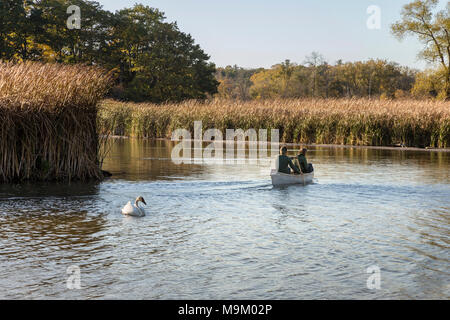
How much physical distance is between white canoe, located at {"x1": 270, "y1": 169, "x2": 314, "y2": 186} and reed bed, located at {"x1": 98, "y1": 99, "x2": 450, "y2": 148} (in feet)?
61.2

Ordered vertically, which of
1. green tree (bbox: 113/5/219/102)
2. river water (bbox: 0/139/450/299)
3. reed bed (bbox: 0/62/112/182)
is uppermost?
green tree (bbox: 113/5/219/102)

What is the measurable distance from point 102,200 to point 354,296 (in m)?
8.28

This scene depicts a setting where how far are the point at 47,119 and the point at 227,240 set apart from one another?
326 inches

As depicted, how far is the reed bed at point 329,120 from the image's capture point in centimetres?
3416

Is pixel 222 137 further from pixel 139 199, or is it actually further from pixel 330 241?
pixel 330 241

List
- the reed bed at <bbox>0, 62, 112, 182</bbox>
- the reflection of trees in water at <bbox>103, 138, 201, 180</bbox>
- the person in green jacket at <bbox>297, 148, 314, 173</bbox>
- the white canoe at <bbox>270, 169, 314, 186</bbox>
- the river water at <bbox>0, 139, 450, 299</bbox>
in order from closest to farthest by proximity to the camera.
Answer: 1. the river water at <bbox>0, 139, 450, 299</bbox>
2. the reed bed at <bbox>0, 62, 112, 182</bbox>
3. the white canoe at <bbox>270, 169, 314, 186</bbox>
4. the person in green jacket at <bbox>297, 148, 314, 173</bbox>
5. the reflection of trees in water at <bbox>103, 138, 201, 180</bbox>

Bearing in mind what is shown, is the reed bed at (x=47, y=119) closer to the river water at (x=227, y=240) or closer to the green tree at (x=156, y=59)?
the river water at (x=227, y=240)

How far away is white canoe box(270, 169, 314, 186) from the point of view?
16.8 m

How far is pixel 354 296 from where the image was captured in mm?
7094

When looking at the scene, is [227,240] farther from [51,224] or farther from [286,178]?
[286,178]

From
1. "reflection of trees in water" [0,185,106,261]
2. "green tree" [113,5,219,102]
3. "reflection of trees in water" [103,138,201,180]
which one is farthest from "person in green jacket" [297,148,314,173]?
"green tree" [113,5,219,102]

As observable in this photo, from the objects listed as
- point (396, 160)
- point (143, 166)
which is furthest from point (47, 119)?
point (396, 160)

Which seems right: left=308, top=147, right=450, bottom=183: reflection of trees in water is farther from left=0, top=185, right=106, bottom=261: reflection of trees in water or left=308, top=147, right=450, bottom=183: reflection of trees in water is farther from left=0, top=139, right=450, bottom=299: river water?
A: left=0, top=185, right=106, bottom=261: reflection of trees in water
